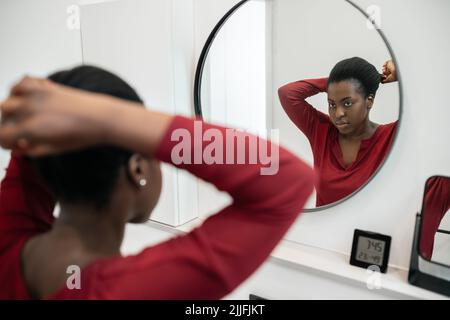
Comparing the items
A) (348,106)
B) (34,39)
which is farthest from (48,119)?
(34,39)

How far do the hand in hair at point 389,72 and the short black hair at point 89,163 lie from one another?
73 cm

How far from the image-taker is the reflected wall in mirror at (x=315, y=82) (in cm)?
94

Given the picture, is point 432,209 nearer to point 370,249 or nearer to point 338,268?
point 370,249

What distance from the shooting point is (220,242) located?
37cm

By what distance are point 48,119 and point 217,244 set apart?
208mm

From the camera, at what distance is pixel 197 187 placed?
1399 millimetres

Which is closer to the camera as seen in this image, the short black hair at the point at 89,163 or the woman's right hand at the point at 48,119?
the woman's right hand at the point at 48,119

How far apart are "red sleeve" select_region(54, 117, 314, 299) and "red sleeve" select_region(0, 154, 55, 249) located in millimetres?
213

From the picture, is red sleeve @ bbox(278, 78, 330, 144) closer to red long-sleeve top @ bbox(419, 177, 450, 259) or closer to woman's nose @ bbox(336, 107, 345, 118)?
woman's nose @ bbox(336, 107, 345, 118)

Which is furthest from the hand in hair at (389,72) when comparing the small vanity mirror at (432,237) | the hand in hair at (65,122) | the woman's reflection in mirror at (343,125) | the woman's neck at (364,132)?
the hand in hair at (65,122)

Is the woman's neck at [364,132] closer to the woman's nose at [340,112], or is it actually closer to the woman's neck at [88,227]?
the woman's nose at [340,112]

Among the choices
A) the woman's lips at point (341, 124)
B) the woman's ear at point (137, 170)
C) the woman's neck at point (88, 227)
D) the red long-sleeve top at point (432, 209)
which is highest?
the woman's lips at point (341, 124)
